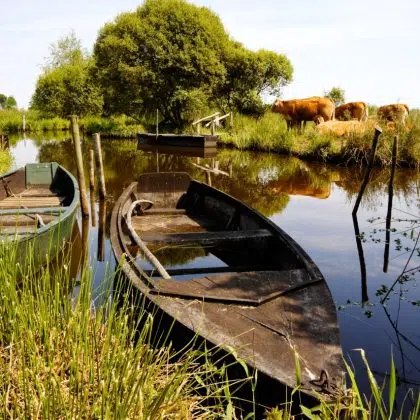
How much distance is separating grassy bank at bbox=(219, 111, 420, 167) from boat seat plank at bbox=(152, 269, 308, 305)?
45.9 feet

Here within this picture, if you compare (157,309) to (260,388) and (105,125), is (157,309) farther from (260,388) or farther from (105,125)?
(105,125)

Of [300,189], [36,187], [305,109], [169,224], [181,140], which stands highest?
[305,109]

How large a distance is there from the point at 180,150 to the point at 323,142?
10160 millimetres

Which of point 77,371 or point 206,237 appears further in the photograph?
point 206,237

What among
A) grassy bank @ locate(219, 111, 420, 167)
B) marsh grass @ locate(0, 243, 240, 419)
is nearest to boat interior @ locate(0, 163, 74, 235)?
marsh grass @ locate(0, 243, 240, 419)

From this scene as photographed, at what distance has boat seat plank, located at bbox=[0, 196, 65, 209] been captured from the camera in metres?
9.64

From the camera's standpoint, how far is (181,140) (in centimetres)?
2755

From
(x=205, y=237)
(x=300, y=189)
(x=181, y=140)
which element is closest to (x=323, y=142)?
(x=300, y=189)

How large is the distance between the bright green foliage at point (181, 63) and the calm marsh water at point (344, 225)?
11.4 meters

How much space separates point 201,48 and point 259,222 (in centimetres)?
2962

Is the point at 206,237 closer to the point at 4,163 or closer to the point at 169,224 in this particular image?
the point at 169,224

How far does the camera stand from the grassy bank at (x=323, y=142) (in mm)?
Result: 17328

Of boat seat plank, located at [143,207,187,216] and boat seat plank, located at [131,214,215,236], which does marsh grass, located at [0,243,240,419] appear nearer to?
boat seat plank, located at [131,214,215,236]

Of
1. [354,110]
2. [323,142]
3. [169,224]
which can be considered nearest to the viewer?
[169,224]
